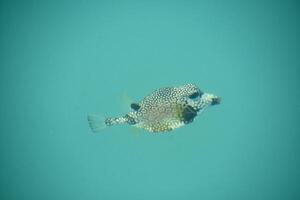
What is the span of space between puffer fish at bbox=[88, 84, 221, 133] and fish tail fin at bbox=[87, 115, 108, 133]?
527 mm

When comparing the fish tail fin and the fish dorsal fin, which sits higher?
the fish tail fin

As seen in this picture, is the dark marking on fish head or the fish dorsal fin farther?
the fish dorsal fin

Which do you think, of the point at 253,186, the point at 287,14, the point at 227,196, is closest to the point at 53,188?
the point at 227,196

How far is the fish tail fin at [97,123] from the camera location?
4.18 m

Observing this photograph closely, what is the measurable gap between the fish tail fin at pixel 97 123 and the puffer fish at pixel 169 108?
527 millimetres

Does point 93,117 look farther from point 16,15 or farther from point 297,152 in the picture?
point 297,152

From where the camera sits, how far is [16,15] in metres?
14.0

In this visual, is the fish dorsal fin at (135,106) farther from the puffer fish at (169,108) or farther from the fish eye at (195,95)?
the fish eye at (195,95)

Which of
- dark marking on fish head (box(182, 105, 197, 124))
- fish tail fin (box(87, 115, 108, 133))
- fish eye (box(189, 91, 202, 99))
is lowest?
dark marking on fish head (box(182, 105, 197, 124))

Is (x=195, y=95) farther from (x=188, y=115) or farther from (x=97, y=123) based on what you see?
(x=97, y=123)

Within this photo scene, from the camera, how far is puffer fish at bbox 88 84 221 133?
11.3ft

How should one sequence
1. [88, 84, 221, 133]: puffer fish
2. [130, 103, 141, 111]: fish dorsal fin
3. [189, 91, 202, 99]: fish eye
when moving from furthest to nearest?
[130, 103, 141, 111]: fish dorsal fin → [189, 91, 202, 99]: fish eye → [88, 84, 221, 133]: puffer fish

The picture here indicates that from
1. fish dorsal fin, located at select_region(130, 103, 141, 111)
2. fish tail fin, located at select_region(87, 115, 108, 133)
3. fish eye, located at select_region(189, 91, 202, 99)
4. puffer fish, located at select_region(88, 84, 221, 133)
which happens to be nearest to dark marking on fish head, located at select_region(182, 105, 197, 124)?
puffer fish, located at select_region(88, 84, 221, 133)

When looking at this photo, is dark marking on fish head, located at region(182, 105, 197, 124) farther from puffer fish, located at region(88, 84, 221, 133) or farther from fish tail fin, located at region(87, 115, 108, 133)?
fish tail fin, located at region(87, 115, 108, 133)
